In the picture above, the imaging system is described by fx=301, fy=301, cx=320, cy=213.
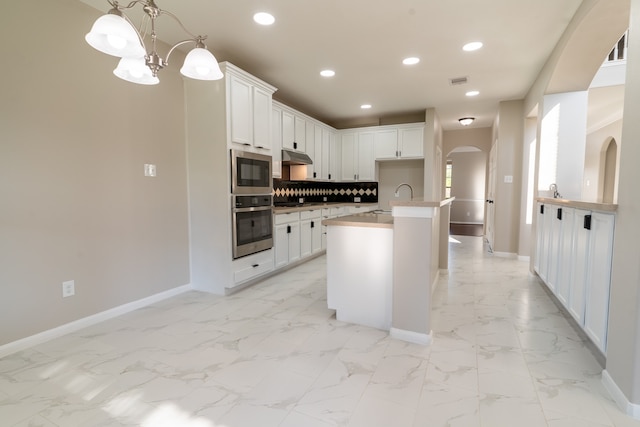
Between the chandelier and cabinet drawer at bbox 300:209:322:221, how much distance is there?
2836 mm

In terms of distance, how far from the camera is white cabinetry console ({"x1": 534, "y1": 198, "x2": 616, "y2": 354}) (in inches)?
69.7

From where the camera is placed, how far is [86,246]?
96.1 inches

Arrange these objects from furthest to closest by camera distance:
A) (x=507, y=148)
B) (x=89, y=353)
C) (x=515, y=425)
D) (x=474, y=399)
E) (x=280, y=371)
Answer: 1. (x=507, y=148)
2. (x=89, y=353)
3. (x=280, y=371)
4. (x=474, y=399)
5. (x=515, y=425)

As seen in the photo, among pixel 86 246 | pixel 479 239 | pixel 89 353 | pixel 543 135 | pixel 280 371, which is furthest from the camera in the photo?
pixel 479 239

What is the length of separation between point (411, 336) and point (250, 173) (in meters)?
2.28

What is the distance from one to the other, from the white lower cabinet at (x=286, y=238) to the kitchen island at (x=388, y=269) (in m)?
1.44

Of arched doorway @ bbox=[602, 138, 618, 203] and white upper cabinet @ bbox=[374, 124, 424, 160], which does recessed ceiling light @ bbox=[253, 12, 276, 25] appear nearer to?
white upper cabinet @ bbox=[374, 124, 424, 160]

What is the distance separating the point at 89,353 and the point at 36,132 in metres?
1.59

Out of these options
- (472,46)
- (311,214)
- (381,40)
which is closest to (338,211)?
(311,214)

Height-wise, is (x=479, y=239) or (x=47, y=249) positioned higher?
(x=47, y=249)

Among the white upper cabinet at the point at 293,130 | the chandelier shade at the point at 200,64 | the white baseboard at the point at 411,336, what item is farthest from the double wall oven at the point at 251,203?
the white baseboard at the point at 411,336

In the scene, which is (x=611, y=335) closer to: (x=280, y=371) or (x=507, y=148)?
(x=280, y=371)

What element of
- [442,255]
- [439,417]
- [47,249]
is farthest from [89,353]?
[442,255]

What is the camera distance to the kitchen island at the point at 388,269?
2127mm
